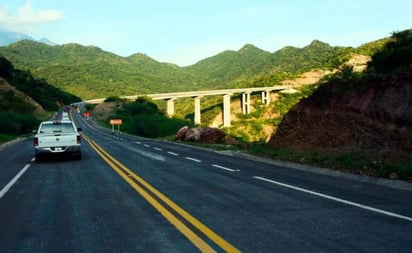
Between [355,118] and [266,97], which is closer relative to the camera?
[355,118]

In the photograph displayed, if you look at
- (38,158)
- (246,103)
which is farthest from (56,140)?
(246,103)

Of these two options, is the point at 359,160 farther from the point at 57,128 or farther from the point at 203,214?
the point at 57,128

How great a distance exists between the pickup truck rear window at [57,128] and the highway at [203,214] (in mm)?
5897

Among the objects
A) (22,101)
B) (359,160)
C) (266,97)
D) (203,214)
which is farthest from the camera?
(266,97)

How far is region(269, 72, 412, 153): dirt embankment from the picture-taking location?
15.3 meters

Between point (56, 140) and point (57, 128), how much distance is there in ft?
2.74

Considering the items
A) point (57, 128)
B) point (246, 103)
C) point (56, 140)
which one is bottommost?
point (56, 140)

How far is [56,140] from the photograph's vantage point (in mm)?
18391

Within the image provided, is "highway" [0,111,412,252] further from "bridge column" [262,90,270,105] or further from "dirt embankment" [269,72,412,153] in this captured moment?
"bridge column" [262,90,270,105]

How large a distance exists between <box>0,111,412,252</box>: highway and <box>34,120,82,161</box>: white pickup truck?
5.20 meters

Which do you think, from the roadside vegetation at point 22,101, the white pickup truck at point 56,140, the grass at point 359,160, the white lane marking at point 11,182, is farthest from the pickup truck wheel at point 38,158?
the roadside vegetation at point 22,101

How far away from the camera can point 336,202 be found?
8.55 m

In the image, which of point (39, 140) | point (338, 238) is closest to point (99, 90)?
point (39, 140)

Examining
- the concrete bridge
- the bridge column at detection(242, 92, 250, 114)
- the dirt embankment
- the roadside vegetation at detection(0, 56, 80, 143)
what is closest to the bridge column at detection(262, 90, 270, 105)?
the concrete bridge
